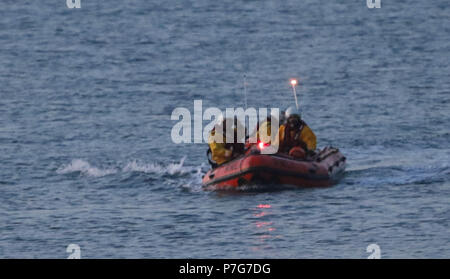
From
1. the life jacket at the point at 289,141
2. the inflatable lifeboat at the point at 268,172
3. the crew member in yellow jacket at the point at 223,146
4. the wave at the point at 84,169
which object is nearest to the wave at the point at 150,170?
the wave at the point at 84,169

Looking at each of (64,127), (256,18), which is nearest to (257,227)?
(64,127)

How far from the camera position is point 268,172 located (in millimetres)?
27109

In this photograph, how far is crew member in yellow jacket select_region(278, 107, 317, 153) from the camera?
93.6ft

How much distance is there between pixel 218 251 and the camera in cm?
2267

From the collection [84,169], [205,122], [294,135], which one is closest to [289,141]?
[294,135]

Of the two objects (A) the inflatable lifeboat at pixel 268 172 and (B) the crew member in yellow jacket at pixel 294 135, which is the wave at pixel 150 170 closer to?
(A) the inflatable lifeboat at pixel 268 172

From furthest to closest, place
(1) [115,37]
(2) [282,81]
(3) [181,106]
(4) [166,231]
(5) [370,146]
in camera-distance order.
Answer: (1) [115,37] → (2) [282,81] → (3) [181,106] → (5) [370,146] → (4) [166,231]

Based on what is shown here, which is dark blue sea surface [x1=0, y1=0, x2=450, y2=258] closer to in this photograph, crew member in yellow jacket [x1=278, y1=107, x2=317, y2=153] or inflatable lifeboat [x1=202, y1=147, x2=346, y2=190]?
inflatable lifeboat [x1=202, y1=147, x2=346, y2=190]

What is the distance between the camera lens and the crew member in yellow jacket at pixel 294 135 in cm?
2852

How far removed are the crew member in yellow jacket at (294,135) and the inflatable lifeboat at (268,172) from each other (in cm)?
62

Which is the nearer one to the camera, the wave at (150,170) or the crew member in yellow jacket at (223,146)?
the crew member in yellow jacket at (223,146)
